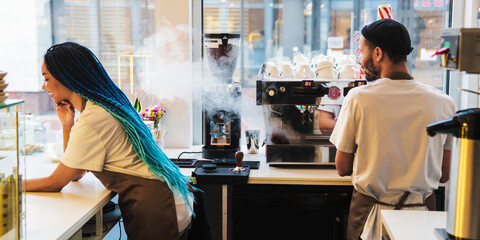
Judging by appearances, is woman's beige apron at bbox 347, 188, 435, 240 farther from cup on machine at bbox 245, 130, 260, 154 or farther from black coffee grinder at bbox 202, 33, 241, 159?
cup on machine at bbox 245, 130, 260, 154

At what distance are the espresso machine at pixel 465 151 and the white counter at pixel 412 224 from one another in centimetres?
18

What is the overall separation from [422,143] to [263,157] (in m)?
1.34

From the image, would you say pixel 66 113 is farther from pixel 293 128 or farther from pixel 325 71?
pixel 325 71

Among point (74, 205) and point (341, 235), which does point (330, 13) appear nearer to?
point (341, 235)

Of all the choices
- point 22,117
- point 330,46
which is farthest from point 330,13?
point 22,117

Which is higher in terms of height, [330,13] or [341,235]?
[330,13]

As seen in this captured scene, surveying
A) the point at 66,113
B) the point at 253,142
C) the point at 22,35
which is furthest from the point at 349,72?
the point at 22,35

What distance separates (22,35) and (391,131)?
279 centimetres

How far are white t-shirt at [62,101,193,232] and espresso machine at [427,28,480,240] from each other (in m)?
1.26

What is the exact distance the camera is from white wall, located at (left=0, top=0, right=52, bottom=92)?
3.73 meters

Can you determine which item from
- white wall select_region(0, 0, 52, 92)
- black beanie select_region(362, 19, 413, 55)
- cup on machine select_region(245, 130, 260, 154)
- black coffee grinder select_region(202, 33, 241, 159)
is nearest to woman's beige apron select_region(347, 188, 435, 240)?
black beanie select_region(362, 19, 413, 55)

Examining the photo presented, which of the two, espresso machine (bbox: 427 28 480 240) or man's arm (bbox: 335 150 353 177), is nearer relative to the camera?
espresso machine (bbox: 427 28 480 240)

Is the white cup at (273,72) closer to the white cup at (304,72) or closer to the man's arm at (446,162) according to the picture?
the white cup at (304,72)

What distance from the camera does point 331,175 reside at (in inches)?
110
